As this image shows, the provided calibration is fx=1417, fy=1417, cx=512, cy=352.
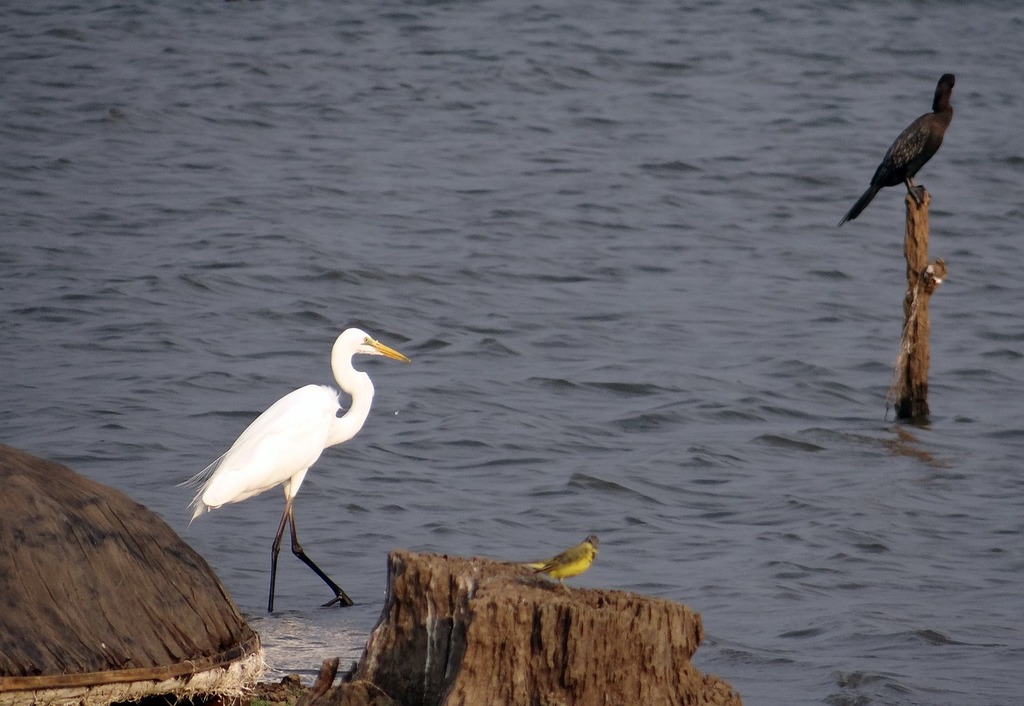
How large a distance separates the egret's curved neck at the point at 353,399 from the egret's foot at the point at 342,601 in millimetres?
983

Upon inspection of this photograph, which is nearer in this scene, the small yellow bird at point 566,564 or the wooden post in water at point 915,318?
the small yellow bird at point 566,564

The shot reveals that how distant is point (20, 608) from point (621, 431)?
8.21 meters

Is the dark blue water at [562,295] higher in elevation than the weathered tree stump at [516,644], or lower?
lower

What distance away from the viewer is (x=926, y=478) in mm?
10969

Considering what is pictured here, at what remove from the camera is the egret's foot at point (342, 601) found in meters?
7.59

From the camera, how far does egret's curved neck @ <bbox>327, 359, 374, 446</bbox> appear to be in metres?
8.30

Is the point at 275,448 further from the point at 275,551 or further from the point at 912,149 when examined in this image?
the point at 912,149

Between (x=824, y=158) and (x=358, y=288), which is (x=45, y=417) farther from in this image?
(x=824, y=158)

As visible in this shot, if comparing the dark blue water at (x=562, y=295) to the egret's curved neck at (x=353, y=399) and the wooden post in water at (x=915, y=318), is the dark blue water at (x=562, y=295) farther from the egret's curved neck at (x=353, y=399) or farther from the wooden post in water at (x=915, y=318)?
the egret's curved neck at (x=353, y=399)

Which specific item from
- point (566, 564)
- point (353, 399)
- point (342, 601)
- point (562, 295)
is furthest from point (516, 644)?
point (562, 295)

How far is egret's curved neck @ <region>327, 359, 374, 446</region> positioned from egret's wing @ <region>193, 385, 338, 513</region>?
19 centimetres

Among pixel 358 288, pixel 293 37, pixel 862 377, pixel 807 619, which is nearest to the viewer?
pixel 807 619

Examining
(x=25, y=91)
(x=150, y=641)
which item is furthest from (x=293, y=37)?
(x=150, y=641)

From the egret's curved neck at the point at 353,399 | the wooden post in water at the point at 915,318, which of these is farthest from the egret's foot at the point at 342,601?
the wooden post in water at the point at 915,318
